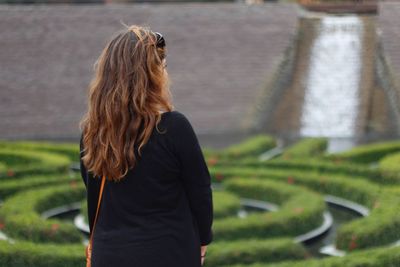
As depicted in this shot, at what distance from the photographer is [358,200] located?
29.5 feet

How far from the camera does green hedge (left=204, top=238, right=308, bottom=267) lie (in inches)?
241

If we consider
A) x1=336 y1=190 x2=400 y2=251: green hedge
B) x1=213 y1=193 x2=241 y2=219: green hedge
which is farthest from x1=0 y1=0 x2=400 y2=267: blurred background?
x1=336 y1=190 x2=400 y2=251: green hedge

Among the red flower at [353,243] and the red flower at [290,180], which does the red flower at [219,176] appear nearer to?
the red flower at [290,180]

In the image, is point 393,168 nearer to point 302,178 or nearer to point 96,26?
point 302,178

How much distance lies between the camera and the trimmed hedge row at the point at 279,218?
23.8ft

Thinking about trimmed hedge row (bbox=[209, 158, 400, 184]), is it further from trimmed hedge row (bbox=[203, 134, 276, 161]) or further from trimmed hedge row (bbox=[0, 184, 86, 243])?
trimmed hedge row (bbox=[0, 184, 86, 243])

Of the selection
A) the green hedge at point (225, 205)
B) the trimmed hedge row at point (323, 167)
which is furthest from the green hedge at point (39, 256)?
the trimmed hedge row at point (323, 167)

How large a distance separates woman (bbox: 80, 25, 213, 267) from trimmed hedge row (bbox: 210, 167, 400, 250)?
12.3ft

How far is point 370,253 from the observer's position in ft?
18.9

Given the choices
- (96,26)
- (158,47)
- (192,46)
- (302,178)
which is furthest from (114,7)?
(158,47)

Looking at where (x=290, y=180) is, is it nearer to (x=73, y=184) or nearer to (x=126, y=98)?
(x=73, y=184)

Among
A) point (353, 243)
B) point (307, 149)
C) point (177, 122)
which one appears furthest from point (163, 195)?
point (307, 149)

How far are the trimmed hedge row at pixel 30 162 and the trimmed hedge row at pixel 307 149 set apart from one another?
3.37 metres

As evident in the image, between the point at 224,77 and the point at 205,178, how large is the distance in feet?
48.7
